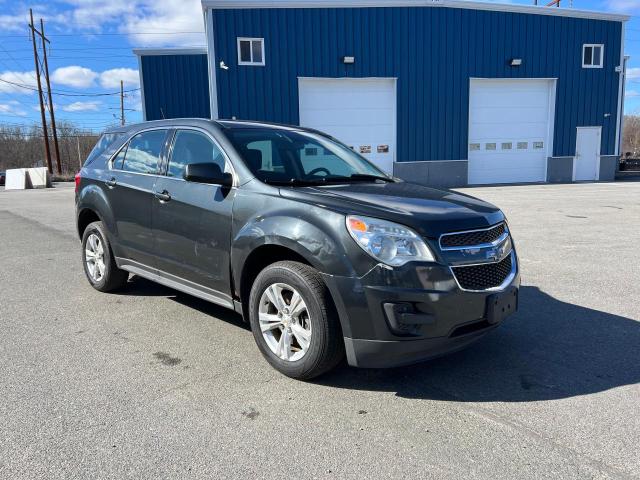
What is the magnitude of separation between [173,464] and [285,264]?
1.38m

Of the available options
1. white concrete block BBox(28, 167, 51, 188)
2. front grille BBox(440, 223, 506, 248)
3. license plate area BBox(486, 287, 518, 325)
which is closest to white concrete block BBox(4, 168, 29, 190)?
white concrete block BBox(28, 167, 51, 188)

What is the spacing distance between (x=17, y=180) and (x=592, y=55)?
31.9m

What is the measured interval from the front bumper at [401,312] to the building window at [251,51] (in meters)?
19.4

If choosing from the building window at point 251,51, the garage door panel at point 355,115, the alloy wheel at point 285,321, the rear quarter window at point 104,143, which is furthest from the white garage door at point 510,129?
the alloy wheel at point 285,321

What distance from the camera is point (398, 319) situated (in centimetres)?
298

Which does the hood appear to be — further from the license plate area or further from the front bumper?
the license plate area

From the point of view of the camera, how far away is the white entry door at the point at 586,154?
2502cm

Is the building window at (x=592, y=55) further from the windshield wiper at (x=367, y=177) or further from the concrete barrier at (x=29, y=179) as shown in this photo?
the concrete barrier at (x=29, y=179)

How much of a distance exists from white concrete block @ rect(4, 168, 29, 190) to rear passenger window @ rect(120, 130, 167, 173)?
29.3 metres

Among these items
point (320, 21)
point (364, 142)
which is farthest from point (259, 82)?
point (364, 142)

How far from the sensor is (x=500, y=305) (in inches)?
130

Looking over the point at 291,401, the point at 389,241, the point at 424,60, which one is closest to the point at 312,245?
the point at 389,241

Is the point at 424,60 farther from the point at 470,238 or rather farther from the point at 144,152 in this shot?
the point at 470,238

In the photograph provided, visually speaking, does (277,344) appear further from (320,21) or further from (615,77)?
(615,77)
